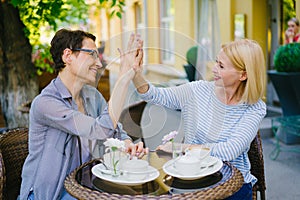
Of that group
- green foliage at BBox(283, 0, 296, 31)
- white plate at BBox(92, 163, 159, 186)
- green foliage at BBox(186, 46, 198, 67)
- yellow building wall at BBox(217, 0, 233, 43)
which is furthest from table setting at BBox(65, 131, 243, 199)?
yellow building wall at BBox(217, 0, 233, 43)

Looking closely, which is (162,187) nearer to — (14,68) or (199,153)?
(199,153)

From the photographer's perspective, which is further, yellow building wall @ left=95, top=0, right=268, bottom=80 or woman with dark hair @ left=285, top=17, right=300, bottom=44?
woman with dark hair @ left=285, top=17, right=300, bottom=44

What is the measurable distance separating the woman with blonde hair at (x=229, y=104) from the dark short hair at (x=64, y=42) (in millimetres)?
271

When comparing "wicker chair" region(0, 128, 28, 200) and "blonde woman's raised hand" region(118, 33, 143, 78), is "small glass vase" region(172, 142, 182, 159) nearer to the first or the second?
"blonde woman's raised hand" region(118, 33, 143, 78)

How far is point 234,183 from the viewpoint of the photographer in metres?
1.54

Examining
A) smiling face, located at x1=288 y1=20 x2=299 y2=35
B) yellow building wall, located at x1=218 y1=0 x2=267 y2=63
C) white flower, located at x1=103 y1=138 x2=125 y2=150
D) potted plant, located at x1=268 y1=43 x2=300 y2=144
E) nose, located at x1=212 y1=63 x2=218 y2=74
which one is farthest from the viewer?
yellow building wall, located at x1=218 y1=0 x2=267 y2=63

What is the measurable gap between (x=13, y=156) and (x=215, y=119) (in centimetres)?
93

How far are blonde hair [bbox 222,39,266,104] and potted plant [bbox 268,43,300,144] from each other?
2452 millimetres

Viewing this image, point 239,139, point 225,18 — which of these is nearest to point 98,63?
point 239,139

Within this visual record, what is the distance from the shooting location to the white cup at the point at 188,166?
1.58 meters

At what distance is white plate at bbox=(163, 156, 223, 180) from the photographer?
1561mm

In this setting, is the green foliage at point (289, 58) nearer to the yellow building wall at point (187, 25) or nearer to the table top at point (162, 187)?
the yellow building wall at point (187, 25)

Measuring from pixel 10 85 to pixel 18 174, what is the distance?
4.63ft

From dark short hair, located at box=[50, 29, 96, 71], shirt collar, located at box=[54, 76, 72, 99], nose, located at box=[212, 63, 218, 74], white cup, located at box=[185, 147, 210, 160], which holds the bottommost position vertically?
white cup, located at box=[185, 147, 210, 160]
